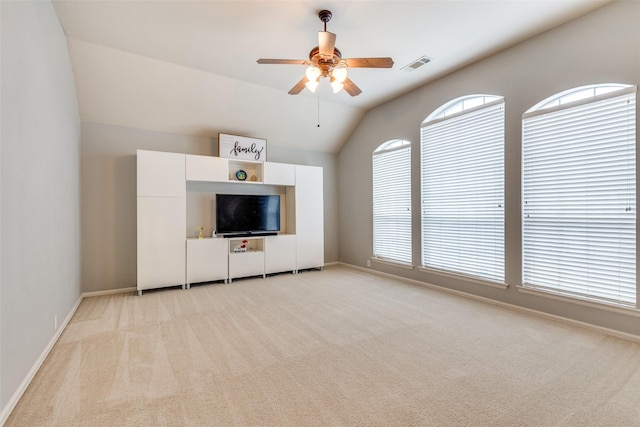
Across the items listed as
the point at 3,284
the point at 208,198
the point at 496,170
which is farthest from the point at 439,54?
the point at 3,284

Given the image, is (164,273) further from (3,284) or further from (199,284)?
(3,284)

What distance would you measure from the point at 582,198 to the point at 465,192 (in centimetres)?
127

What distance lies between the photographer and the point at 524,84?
3.40 metres

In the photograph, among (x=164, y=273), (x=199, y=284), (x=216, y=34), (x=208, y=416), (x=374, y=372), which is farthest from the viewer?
(x=199, y=284)

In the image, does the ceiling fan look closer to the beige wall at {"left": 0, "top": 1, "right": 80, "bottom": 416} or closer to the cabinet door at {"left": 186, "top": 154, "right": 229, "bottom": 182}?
the beige wall at {"left": 0, "top": 1, "right": 80, "bottom": 416}

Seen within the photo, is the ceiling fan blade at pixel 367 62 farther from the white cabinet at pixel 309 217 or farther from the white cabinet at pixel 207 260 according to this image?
the white cabinet at pixel 207 260

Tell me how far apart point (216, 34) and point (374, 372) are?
3737 mm

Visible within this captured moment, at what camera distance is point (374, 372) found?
85.7 inches

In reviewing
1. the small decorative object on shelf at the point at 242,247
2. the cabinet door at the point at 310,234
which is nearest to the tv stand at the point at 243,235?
the small decorative object on shelf at the point at 242,247

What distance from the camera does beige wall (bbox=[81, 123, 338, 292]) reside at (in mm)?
4289

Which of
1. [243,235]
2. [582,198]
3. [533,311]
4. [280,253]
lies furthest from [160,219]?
[582,198]

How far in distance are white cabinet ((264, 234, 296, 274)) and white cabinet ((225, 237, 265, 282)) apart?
0.37ft

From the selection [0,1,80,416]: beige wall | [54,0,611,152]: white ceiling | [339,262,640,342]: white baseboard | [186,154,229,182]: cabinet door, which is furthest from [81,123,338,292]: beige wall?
[339,262,640,342]: white baseboard

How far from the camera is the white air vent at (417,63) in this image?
3795mm
